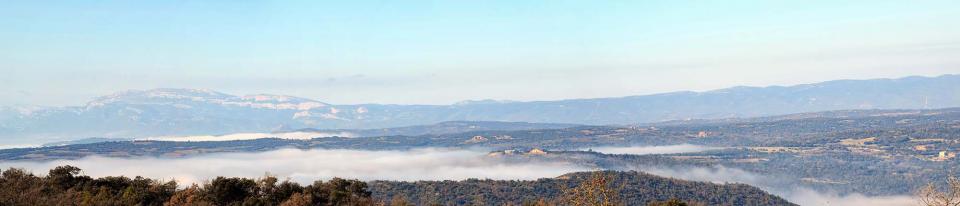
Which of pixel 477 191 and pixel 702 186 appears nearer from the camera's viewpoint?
pixel 477 191

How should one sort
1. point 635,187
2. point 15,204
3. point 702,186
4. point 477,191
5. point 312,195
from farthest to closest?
1. point 702,186
2. point 635,187
3. point 477,191
4. point 312,195
5. point 15,204

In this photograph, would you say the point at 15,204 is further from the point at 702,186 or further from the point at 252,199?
the point at 702,186

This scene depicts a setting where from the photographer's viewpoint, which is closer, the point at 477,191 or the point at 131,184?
the point at 131,184

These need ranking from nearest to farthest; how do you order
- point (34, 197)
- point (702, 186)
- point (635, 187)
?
point (34, 197)
point (635, 187)
point (702, 186)

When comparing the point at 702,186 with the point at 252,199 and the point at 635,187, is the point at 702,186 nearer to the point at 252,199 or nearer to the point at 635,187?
the point at 635,187

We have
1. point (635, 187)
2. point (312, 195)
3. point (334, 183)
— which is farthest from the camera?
point (635, 187)

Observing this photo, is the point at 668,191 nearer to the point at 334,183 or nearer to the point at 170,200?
the point at 334,183

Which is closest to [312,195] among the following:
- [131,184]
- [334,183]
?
[334,183]

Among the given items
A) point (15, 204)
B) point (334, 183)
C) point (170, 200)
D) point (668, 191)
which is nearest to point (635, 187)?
point (668, 191)

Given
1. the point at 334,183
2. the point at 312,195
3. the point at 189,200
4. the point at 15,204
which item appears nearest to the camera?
the point at 15,204
